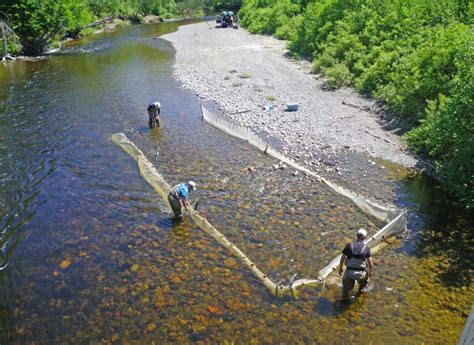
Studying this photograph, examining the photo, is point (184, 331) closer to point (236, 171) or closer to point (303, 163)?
point (236, 171)

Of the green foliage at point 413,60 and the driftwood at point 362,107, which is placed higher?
the green foliage at point 413,60

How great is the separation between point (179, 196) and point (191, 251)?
2162 millimetres

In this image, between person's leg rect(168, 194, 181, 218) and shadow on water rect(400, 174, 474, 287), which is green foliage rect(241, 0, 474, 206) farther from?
person's leg rect(168, 194, 181, 218)

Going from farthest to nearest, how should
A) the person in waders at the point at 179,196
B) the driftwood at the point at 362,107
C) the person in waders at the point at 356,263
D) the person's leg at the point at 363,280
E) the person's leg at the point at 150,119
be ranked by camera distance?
the driftwood at the point at 362,107 < the person's leg at the point at 150,119 < the person in waders at the point at 179,196 < the person's leg at the point at 363,280 < the person in waders at the point at 356,263

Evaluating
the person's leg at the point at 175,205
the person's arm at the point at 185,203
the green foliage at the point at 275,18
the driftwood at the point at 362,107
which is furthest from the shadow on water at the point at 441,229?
the green foliage at the point at 275,18

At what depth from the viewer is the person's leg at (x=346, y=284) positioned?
11.4 metres

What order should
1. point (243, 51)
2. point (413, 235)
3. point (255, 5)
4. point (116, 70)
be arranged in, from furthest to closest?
point (255, 5) → point (243, 51) → point (116, 70) → point (413, 235)

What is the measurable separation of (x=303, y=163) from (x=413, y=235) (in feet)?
21.4

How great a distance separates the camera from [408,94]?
22484mm

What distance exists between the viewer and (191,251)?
13781 mm

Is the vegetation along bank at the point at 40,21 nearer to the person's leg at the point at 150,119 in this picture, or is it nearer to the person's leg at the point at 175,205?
the person's leg at the point at 150,119

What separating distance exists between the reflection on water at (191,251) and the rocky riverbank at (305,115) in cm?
163

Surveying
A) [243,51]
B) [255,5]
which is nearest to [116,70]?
[243,51]

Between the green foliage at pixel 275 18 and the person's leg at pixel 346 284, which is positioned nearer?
the person's leg at pixel 346 284
